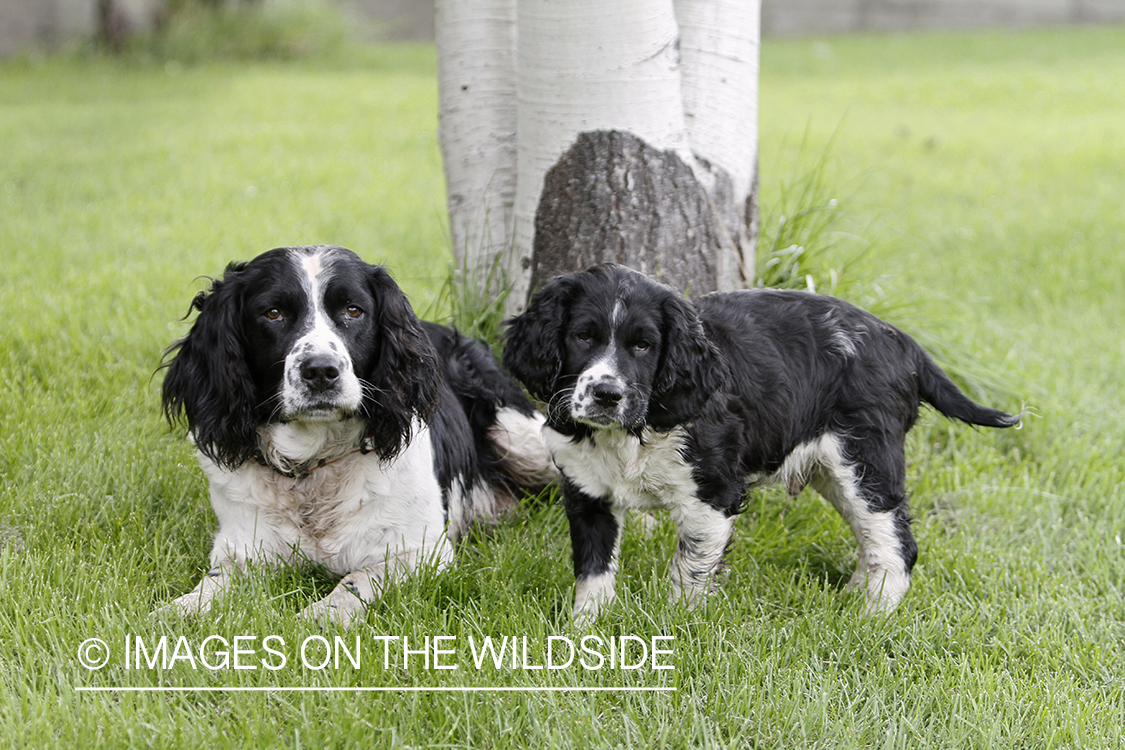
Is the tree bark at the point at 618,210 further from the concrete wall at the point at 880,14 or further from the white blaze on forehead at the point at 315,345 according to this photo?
the concrete wall at the point at 880,14

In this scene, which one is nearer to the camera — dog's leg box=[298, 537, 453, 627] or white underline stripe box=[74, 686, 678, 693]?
white underline stripe box=[74, 686, 678, 693]

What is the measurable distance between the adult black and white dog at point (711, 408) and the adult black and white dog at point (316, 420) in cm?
46

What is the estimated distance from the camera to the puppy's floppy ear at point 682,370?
117 inches

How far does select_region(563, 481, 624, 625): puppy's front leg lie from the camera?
319 centimetres

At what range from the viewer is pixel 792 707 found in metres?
2.70

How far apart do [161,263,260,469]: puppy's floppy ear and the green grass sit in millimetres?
459

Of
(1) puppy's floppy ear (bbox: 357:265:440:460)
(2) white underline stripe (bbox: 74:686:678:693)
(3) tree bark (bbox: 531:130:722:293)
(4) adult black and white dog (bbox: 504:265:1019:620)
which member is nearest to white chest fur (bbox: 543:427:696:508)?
(4) adult black and white dog (bbox: 504:265:1019:620)

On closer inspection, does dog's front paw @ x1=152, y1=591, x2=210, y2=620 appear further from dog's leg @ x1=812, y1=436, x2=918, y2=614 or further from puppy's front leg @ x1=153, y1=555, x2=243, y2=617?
dog's leg @ x1=812, y1=436, x2=918, y2=614

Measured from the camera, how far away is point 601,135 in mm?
4121

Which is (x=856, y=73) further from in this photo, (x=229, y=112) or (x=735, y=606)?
(x=735, y=606)

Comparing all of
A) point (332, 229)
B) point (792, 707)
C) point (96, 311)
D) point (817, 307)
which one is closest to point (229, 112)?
point (332, 229)

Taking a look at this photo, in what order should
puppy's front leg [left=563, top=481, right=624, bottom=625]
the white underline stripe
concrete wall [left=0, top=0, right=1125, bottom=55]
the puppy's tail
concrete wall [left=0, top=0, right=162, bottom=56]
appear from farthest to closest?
concrete wall [left=0, top=0, right=1125, bottom=55] < concrete wall [left=0, top=0, right=162, bottom=56] < the puppy's tail < puppy's front leg [left=563, top=481, right=624, bottom=625] < the white underline stripe

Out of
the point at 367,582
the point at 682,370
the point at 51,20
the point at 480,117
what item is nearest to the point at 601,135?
the point at 480,117

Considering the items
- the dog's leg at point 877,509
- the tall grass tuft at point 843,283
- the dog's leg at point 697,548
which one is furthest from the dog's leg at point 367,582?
the tall grass tuft at point 843,283
